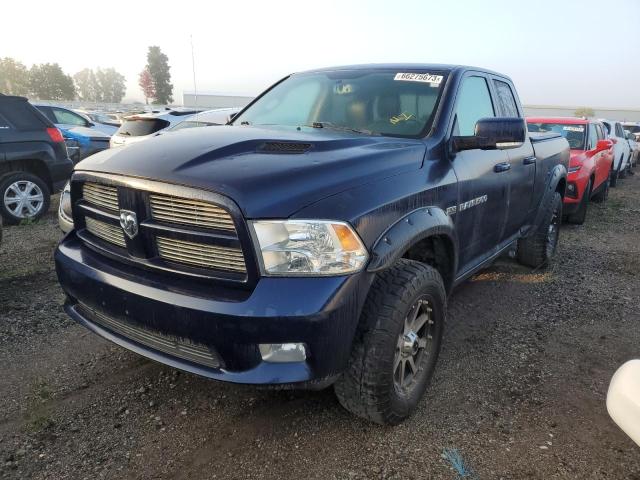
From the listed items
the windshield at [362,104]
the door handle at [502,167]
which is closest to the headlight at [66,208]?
the windshield at [362,104]

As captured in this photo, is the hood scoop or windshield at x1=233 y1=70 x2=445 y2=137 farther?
windshield at x1=233 y1=70 x2=445 y2=137

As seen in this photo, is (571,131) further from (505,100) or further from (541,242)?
(505,100)

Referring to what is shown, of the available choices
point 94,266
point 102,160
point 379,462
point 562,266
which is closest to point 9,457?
point 94,266

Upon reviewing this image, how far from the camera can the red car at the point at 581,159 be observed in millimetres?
7230

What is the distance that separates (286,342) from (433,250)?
4.14ft

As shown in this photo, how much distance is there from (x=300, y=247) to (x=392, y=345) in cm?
64

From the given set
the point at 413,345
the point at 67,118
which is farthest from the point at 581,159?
the point at 67,118

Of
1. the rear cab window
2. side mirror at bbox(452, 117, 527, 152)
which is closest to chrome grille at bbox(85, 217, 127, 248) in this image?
side mirror at bbox(452, 117, 527, 152)

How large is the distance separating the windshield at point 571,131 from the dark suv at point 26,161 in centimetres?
735

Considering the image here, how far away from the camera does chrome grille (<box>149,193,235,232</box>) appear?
1.95 m

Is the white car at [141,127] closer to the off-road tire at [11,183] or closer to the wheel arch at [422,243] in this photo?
the off-road tire at [11,183]

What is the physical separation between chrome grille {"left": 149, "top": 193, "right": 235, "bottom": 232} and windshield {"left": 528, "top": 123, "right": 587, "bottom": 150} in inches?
291

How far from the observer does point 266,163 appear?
2150 mm

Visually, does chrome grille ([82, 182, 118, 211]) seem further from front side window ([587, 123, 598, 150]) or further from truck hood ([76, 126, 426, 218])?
front side window ([587, 123, 598, 150])
